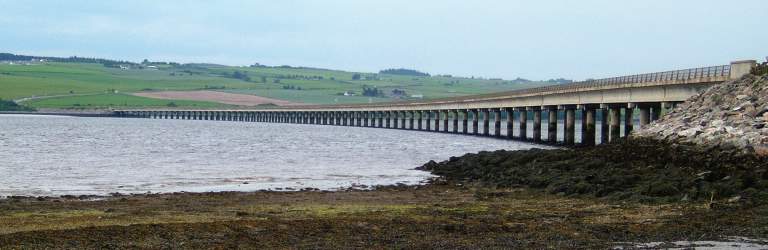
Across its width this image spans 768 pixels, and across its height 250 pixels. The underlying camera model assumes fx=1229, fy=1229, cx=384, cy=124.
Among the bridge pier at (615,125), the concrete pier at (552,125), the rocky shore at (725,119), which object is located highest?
the rocky shore at (725,119)

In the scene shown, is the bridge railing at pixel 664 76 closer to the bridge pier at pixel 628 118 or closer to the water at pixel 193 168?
the bridge pier at pixel 628 118

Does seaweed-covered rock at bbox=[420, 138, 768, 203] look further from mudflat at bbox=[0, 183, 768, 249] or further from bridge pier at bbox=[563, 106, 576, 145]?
bridge pier at bbox=[563, 106, 576, 145]

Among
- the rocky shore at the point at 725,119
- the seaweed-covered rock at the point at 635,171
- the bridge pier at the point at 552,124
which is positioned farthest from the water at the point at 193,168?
the bridge pier at the point at 552,124

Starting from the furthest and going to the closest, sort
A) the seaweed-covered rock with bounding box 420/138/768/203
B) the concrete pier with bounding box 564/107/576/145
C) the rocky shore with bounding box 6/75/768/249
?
the concrete pier with bounding box 564/107/576/145, the seaweed-covered rock with bounding box 420/138/768/203, the rocky shore with bounding box 6/75/768/249

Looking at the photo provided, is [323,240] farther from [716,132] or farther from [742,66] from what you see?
[742,66]

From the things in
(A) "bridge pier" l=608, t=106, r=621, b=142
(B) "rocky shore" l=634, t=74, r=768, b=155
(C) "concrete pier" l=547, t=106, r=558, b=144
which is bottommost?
(C) "concrete pier" l=547, t=106, r=558, b=144

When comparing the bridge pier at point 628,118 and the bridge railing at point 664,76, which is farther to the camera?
the bridge pier at point 628,118

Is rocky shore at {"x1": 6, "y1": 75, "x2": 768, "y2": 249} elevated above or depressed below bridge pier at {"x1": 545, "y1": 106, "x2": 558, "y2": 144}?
above

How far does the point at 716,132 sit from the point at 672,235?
19884 mm

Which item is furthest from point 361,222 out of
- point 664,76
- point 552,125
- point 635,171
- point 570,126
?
point 552,125

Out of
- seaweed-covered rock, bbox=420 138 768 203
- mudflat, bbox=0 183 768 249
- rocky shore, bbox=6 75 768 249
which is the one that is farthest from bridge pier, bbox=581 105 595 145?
mudflat, bbox=0 183 768 249

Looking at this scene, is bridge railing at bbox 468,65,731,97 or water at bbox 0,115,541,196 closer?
water at bbox 0,115,541,196

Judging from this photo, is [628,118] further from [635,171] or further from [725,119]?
Result: [635,171]

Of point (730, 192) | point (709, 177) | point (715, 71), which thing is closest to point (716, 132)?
point (709, 177)
